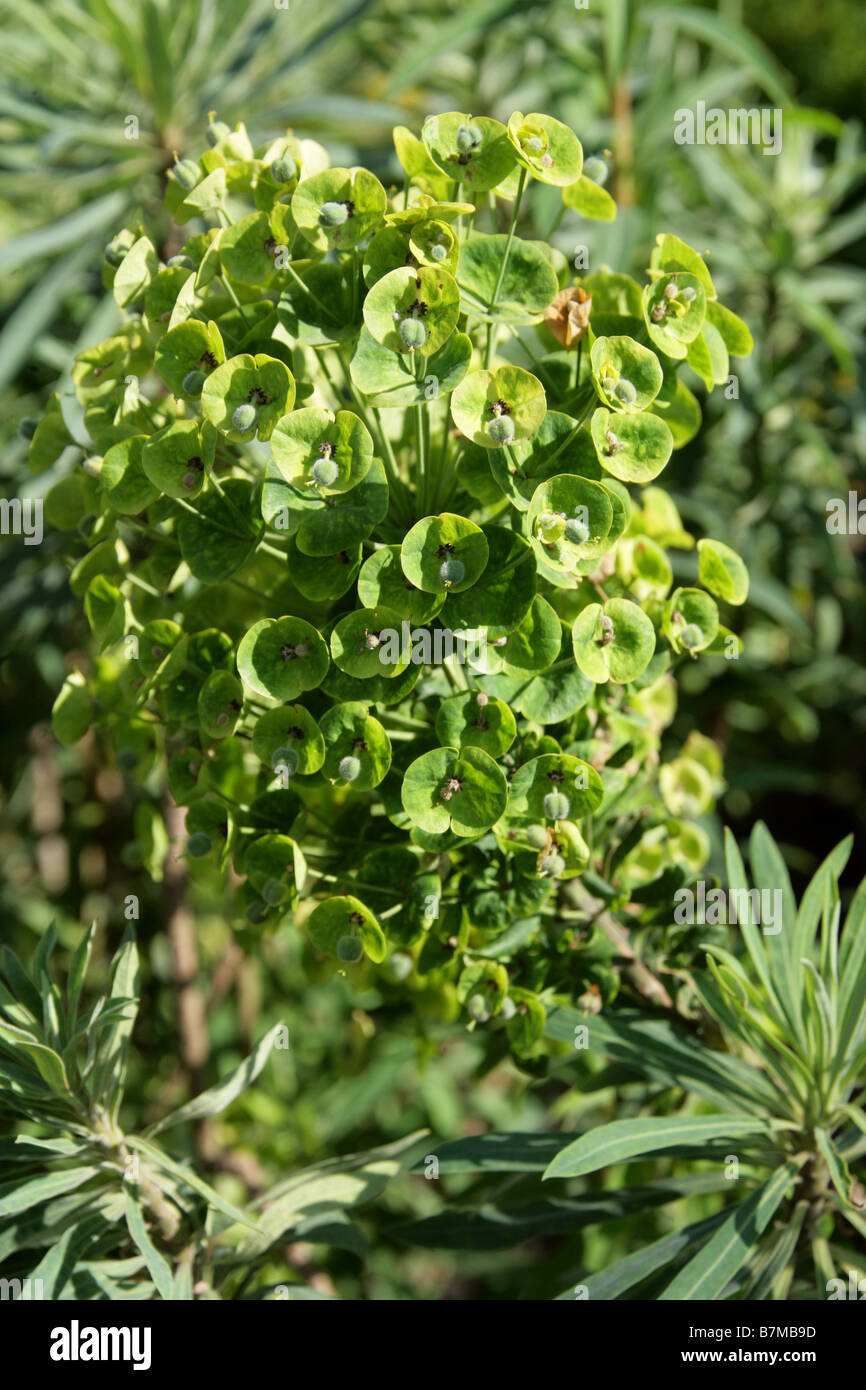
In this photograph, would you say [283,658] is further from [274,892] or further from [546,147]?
[546,147]

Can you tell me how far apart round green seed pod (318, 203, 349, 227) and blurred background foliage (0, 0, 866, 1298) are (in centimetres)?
76

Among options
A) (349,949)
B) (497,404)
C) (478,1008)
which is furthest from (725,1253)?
(497,404)

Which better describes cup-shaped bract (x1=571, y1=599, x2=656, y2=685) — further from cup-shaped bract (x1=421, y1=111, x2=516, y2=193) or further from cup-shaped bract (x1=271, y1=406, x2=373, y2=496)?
cup-shaped bract (x1=421, y1=111, x2=516, y2=193)

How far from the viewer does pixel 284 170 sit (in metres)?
0.93

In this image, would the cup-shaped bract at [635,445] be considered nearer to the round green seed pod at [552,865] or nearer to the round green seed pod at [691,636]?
the round green seed pod at [691,636]

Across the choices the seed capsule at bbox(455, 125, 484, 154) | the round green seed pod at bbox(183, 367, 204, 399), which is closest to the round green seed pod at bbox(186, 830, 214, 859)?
the round green seed pod at bbox(183, 367, 204, 399)

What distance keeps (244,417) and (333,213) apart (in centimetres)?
17

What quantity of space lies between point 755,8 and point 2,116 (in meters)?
4.87

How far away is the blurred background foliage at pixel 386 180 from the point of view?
1.75 meters

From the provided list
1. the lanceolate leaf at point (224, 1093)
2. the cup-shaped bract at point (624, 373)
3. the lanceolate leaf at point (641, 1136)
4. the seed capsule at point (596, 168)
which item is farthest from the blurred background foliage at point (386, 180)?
the cup-shaped bract at point (624, 373)

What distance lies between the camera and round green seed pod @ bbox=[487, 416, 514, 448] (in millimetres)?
832
